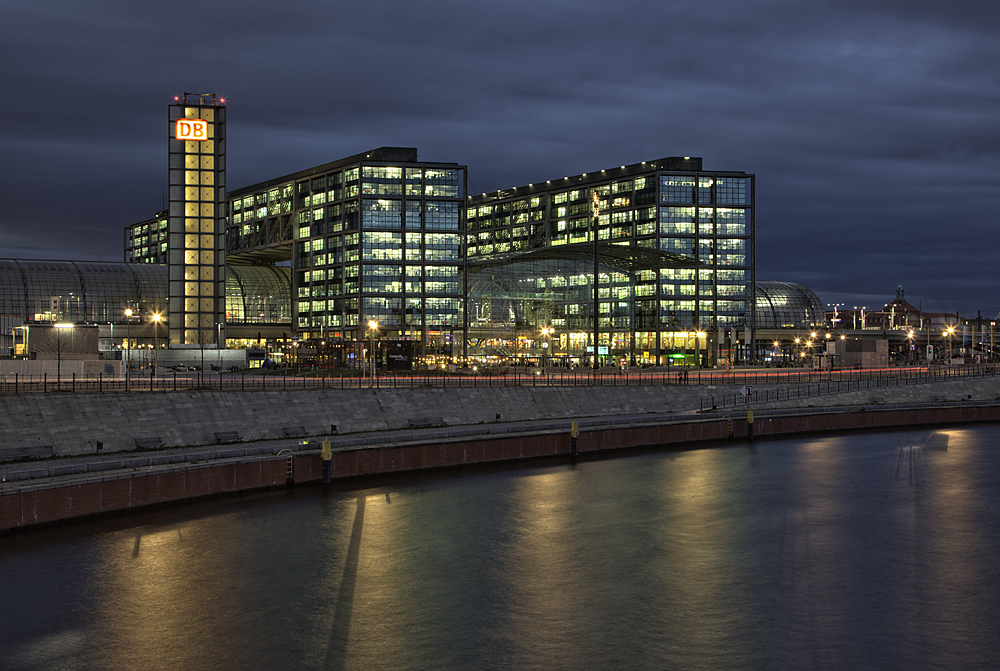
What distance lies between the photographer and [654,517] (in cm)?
4784

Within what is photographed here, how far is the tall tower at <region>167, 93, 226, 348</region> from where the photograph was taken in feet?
431

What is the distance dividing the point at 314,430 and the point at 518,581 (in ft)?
100

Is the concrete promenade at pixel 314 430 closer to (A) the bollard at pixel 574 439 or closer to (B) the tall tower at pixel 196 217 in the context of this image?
(A) the bollard at pixel 574 439

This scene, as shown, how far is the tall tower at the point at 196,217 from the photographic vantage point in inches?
5172

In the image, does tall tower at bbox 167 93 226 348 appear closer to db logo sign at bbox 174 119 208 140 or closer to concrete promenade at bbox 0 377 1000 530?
db logo sign at bbox 174 119 208 140

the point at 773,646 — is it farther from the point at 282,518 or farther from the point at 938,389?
the point at 938,389

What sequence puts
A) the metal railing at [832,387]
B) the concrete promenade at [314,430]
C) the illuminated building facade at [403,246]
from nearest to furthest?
1. the concrete promenade at [314,430]
2. the metal railing at [832,387]
3. the illuminated building facade at [403,246]

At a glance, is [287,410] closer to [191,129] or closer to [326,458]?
[326,458]

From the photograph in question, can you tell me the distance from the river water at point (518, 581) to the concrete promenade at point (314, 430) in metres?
1.75

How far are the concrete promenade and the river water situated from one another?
175 centimetres

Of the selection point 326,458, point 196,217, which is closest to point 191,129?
point 196,217

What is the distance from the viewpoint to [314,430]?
205ft

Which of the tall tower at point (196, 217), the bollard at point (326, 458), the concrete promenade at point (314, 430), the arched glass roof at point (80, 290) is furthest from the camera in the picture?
the arched glass roof at point (80, 290)

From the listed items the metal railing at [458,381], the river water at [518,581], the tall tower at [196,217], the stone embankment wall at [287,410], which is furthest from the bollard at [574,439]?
the tall tower at [196,217]
